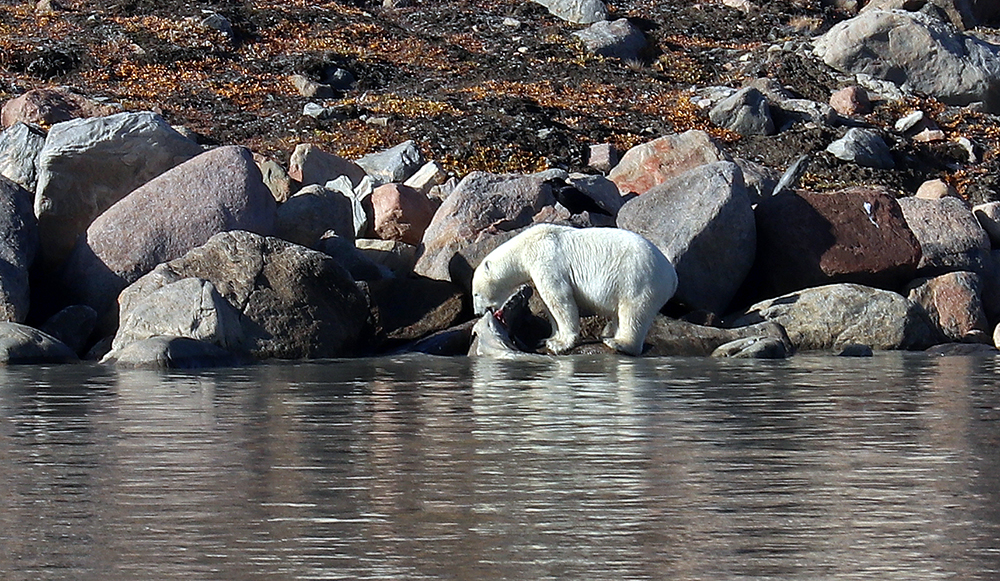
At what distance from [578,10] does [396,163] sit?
13.2 m

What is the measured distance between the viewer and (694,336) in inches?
525

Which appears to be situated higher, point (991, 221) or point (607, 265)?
point (991, 221)

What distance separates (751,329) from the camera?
524 inches

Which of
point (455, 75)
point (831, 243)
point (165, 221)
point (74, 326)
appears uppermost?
point (455, 75)

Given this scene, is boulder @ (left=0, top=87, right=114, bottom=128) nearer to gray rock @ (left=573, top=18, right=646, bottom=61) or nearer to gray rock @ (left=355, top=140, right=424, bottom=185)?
gray rock @ (left=355, top=140, right=424, bottom=185)

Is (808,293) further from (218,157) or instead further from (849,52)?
(849,52)

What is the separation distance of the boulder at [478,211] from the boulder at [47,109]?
31.1 ft

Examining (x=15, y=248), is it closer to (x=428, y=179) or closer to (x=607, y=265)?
(x=607, y=265)

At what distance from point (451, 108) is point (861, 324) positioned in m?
13.9

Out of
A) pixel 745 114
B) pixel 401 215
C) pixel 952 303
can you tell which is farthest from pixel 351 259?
pixel 745 114

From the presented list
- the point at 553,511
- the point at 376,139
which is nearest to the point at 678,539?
the point at 553,511

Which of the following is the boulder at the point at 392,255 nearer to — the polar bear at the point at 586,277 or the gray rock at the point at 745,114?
the polar bear at the point at 586,277

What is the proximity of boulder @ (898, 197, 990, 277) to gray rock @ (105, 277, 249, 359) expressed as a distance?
7694mm

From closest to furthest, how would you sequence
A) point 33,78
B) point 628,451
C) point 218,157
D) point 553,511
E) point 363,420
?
point 553,511, point 628,451, point 363,420, point 218,157, point 33,78
